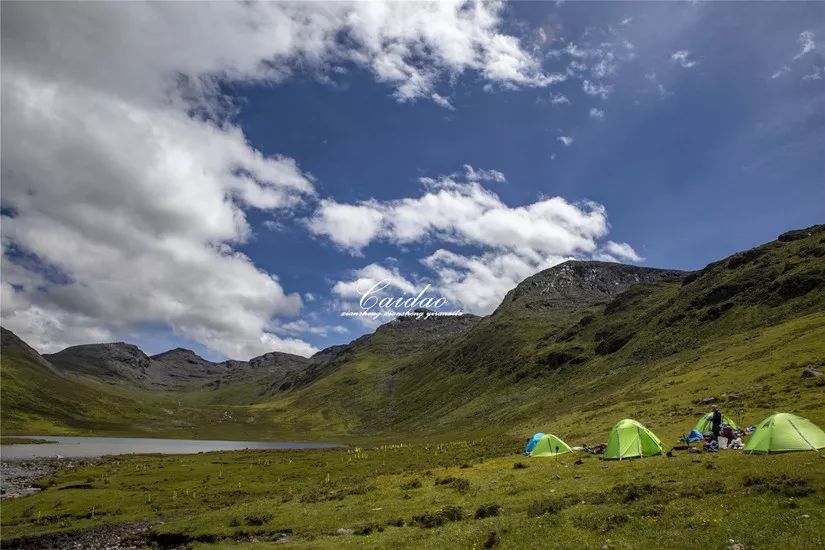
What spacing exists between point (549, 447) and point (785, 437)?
23.0 meters

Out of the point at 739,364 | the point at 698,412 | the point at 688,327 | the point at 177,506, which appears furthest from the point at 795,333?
the point at 177,506

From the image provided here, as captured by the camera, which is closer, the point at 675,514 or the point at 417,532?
the point at 675,514

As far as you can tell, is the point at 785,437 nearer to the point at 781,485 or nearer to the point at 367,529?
the point at 781,485

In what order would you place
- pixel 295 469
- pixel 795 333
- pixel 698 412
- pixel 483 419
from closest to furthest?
1. pixel 698 412
2. pixel 295 469
3. pixel 795 333
4. pixel 483 419

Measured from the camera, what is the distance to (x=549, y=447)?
52.0 metres

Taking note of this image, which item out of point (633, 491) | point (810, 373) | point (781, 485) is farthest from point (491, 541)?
point (810, 373)

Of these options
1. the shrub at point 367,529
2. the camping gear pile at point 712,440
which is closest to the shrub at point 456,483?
the shrub at point 367,529

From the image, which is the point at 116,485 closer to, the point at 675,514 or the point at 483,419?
the point at 675,514

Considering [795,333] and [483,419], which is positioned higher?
[795,333]

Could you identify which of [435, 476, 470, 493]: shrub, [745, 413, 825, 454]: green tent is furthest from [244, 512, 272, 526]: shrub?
[745, 413, 825, 454]: green tent

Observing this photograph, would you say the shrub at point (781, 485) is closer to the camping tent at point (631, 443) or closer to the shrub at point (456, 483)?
the camping tent at point (631, 443)

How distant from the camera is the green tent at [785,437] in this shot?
32.4 metres

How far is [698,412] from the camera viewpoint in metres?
62.7

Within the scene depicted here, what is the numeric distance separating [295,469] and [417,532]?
58.0 meters
